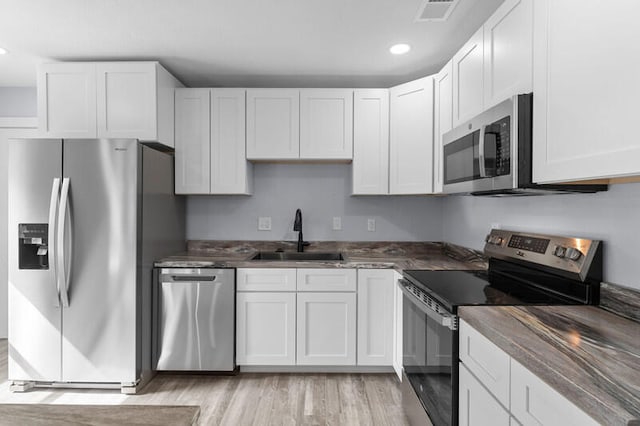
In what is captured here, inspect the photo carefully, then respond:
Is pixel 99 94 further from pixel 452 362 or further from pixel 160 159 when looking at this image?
pixel 452 362

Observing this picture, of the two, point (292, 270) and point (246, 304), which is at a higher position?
point (292, 270)

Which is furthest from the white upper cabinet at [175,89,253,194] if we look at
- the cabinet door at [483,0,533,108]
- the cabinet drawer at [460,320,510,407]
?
the cabinet drawer at [460,320,510,407]

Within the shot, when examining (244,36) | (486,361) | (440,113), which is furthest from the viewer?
(440,113)

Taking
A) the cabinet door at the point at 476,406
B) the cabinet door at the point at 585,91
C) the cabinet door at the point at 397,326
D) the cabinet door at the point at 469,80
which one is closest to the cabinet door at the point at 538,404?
the cabinet door at the point at 476,406

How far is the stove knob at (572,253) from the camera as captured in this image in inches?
62.4

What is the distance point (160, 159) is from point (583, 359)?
2.78 metres

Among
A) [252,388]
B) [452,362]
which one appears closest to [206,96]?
[252,388]

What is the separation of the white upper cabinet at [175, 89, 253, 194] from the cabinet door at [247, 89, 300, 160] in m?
0.08

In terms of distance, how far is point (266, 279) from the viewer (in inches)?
113

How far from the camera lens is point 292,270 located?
9.40 ft

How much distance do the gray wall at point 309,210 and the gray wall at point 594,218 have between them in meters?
0.89

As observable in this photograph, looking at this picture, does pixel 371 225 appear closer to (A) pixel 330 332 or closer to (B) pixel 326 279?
(B) pixel 326 279

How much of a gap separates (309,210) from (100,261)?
5.50 feet

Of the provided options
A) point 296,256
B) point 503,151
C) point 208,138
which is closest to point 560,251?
point 503,151
